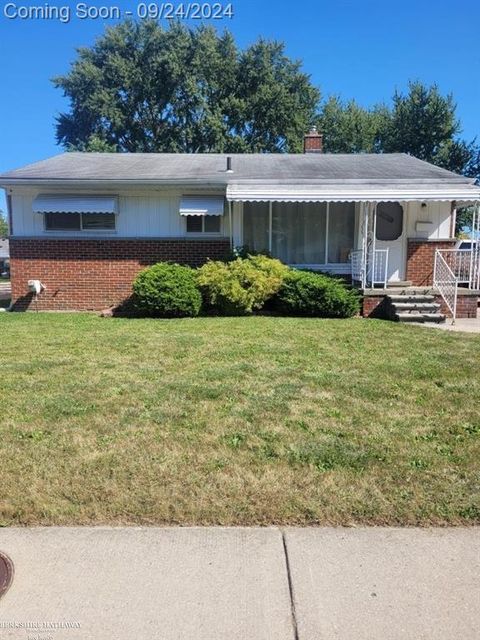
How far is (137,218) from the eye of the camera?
40.7 feet

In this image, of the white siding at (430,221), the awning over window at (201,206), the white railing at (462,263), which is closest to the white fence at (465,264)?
the white railing at (462,263)

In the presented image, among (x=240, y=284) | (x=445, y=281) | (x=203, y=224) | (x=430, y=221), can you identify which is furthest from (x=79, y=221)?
Result: (x=445, y=281)

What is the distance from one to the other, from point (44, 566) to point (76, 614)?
0.41 m

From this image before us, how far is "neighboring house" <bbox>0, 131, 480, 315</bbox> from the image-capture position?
11977 mm

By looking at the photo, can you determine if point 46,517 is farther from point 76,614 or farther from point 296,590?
point 296,590

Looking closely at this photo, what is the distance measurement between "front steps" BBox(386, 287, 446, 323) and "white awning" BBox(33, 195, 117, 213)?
6752 mm

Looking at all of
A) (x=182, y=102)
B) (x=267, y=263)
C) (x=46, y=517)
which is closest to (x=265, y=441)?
(x=46, y=517)

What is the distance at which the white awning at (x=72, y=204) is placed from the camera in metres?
11.9

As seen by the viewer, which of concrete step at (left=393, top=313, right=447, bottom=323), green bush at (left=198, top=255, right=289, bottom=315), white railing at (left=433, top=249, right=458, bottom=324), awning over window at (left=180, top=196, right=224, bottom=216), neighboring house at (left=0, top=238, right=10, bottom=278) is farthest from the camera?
neighboring house at (left=0, top=238, right=10, bottom=278)

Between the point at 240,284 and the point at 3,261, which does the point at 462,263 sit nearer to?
the point at 240,284

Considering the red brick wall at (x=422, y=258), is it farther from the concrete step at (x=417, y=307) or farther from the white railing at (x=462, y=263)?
the concrete step at (x=417, y=307)

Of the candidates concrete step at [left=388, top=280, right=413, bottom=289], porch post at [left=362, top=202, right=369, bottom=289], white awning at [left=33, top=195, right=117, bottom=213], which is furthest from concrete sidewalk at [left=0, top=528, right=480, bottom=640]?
white awning at [left=33, top=195, right=117, bottom=213]

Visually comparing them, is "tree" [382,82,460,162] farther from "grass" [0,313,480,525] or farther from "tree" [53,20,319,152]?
"grass" [0,313,480,525]

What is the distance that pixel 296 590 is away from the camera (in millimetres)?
2387
